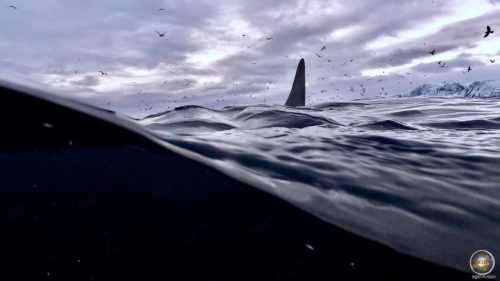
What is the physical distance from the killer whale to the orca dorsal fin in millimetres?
17159

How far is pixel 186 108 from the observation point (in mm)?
16156

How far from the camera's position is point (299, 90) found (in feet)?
72.8

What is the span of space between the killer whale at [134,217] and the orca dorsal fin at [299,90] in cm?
1716

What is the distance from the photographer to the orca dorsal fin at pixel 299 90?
21.3 metres

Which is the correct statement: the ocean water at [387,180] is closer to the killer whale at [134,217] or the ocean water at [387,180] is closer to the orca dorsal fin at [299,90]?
the killer whale at [134,217]

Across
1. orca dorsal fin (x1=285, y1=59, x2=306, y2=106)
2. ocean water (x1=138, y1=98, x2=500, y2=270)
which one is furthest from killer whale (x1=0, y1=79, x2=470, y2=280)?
orca dorsal fin (x1=285, y1=59, x2=306, y2=106)

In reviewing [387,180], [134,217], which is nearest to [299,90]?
[387,180]

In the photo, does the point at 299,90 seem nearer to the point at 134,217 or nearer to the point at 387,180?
the point at 387,180

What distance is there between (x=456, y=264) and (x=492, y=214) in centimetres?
135

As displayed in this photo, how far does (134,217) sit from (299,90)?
19.2 m

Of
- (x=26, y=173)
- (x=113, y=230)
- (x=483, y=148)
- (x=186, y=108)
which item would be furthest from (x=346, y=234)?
(x=186, y=108)

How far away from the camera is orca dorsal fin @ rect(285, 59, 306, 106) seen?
2131 centimetres

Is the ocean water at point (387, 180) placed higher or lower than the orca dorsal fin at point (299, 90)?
lower

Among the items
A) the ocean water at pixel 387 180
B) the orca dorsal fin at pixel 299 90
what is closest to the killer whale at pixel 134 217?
the ocean water at pixel 387 180
